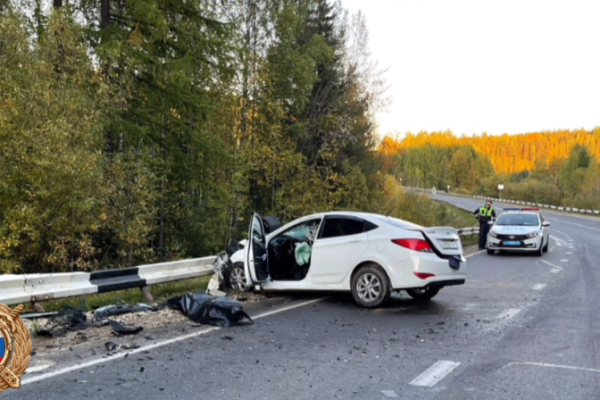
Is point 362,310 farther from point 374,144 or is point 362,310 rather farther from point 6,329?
point 374,144

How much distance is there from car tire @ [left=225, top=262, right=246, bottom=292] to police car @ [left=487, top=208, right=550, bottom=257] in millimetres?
12526

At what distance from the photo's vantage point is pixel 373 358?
6.35 meters

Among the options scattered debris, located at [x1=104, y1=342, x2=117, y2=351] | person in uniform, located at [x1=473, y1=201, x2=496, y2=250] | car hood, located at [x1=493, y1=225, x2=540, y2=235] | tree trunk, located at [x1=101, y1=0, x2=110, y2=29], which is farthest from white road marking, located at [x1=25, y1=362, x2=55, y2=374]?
person in uniform, located at [x1=473, y1=201, x2=496, y2=250]

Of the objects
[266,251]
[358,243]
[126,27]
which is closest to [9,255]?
[266,251]

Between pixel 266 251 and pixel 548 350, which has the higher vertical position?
pixel 266 251

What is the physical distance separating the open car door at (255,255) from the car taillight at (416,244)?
7.49 feet

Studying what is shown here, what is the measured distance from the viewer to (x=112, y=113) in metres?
14.6

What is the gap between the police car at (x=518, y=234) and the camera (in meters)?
20.0

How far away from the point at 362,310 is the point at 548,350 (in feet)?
10.3

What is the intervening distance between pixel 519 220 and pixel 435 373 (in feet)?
57.0

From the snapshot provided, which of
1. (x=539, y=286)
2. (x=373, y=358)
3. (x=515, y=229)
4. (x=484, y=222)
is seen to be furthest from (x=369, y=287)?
(x=484, y=222)

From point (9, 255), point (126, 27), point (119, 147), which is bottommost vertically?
point (9, 255)

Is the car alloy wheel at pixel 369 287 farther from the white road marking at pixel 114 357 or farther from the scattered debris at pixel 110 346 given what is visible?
the scattered debris at pixel 110 346

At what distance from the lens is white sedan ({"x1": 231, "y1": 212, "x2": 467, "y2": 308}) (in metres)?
9.27
